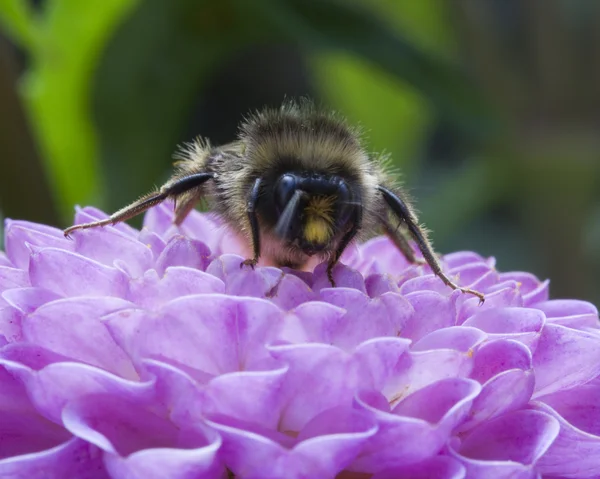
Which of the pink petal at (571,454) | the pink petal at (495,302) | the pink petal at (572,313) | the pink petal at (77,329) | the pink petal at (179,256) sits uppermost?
the pink petal at (179,256)

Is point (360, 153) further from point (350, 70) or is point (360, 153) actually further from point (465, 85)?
point (350, 70)

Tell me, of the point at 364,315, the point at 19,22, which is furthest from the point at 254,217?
the point at 19,22

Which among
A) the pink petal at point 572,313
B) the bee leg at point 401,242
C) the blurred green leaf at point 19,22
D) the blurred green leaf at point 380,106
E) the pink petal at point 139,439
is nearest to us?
the pink petal at point 139,439

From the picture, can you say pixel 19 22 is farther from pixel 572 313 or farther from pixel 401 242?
pixel 572 313

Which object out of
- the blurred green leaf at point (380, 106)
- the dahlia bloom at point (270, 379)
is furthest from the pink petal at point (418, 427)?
the blurred green leaf at point (380, 106)

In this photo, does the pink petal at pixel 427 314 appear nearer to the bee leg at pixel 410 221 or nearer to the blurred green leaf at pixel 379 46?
the bee leg at pixel 410 221

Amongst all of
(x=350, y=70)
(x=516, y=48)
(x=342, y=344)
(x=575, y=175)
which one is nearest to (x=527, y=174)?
(x=575, y=175)

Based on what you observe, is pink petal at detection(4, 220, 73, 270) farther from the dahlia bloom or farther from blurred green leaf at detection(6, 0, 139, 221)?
blurred green leaf at detection(6, 0, 139, 221)

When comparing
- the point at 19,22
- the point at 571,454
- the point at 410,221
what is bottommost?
the point at 571,454
